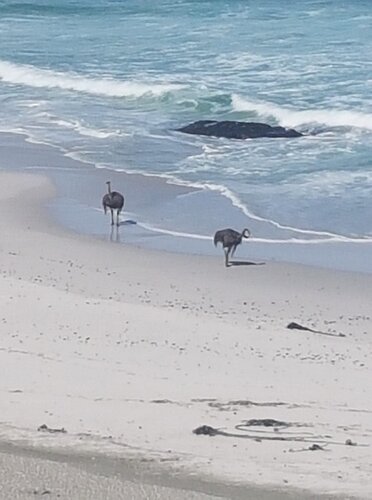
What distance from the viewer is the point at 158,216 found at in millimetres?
15492

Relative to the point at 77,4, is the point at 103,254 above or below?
below

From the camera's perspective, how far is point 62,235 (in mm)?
14359

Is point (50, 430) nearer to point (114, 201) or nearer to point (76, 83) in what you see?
point (114, 201)

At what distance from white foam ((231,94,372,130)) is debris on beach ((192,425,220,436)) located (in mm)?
14957

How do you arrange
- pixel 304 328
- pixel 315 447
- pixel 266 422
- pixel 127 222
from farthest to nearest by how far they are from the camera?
pixel 127 222 < pixel 304 328 < pixel 266 422 < pixel 315 447

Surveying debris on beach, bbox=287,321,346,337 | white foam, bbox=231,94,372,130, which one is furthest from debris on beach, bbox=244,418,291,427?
white foam, bbox=231,94,372,130

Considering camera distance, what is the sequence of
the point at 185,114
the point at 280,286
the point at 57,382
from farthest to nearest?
the point at 185,114 < the point at 280,286 < the point at 57,382

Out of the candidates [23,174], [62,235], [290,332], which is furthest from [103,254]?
[23,174]

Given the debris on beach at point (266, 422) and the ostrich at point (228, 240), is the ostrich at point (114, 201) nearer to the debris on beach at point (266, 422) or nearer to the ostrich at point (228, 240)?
the ostrich at point (228, 240)

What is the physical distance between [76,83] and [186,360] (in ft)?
64.8

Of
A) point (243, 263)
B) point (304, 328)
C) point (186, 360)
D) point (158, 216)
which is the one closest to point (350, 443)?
point (186, 360)

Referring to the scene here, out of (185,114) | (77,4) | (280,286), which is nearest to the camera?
(280,286)

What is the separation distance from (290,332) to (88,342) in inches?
65.7

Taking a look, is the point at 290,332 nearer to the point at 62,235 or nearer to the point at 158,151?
the point at 62,235
